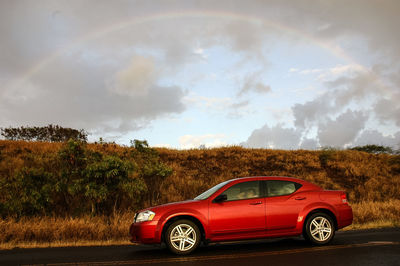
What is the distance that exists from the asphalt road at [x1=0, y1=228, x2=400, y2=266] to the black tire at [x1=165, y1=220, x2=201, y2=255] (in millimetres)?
179

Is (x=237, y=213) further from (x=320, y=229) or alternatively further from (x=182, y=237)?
(x=320, y=229)

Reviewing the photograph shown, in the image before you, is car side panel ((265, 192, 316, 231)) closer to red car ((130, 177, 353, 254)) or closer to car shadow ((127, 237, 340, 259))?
red car ((130, 177, 353, 254))

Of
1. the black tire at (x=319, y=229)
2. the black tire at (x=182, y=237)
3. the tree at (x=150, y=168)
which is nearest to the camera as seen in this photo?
the black tire at (x=182, y=237)

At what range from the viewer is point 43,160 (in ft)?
51.2

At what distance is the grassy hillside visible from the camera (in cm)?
1159

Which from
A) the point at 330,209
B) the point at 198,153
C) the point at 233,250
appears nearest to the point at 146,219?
the point at 233,250

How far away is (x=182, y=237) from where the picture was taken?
26.2 feet

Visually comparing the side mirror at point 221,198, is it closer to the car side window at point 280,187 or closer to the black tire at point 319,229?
the car side window at point 280,187

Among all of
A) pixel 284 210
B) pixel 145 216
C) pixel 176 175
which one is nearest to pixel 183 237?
pixel 145 216

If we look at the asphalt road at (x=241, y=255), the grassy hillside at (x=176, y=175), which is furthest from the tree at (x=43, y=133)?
the asphalt road at (x=241, y=255)

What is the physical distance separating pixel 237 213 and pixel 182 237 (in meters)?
1.26

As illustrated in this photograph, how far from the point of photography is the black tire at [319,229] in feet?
28.1

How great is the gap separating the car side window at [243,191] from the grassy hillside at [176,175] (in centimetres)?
429

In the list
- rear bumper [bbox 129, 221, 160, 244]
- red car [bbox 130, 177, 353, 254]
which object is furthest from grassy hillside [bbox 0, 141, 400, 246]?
red car [bbox 130, 177, 353, 254]
